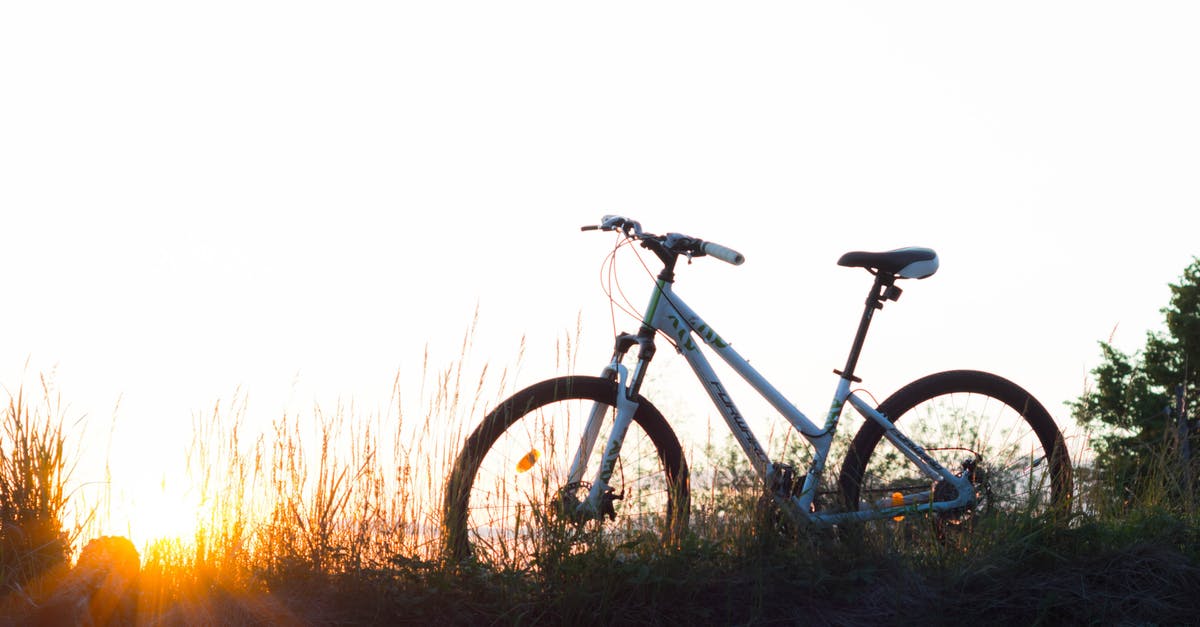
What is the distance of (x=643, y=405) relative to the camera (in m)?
4.21

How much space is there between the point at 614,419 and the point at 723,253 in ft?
2.56

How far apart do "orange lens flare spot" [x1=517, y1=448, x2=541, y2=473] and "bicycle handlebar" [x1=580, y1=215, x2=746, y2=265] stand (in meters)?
0.95

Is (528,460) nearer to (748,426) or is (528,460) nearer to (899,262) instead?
(748,426)

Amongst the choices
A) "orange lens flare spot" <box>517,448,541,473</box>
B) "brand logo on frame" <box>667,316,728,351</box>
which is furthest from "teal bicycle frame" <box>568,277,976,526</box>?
"orange lens flare spot" <box>517,448,541,473</box>

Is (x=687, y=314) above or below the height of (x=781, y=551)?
above

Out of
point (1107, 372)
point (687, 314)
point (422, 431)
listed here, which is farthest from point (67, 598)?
point (1107, 372)

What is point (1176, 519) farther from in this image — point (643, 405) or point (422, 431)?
point (422, 431)

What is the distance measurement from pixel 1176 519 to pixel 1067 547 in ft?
2.29

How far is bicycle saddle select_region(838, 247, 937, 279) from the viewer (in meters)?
4.35

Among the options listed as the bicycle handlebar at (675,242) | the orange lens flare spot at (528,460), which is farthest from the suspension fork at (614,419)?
the bicycle handlebar at (675,242)

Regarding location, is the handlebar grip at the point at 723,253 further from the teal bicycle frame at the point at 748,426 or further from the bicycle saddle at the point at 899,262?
the bicycle saddle at the point at 899,262

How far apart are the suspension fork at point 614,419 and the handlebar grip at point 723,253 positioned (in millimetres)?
397

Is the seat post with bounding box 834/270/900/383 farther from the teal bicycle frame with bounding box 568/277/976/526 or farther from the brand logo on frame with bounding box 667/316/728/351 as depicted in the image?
the brand logo on frame with bounding box 667/316/728/351

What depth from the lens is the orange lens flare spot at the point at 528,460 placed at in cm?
398
